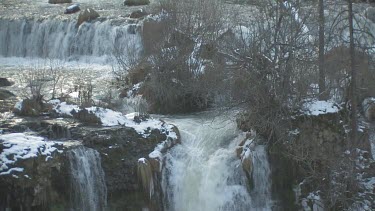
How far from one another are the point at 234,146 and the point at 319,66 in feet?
8.25

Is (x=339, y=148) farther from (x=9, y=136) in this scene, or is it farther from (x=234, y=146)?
(x=9, y=136)

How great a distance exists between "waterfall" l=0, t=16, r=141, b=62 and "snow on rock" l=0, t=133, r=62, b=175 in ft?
35.7

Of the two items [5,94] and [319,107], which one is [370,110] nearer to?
[319,107]

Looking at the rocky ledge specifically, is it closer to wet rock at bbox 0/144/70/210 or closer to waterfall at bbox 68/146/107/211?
wet rock at bbox 0/144/70/210

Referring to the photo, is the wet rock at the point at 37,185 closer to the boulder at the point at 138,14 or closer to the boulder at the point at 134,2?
the boulder at the point at 138,14

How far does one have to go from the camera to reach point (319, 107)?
45.5ft

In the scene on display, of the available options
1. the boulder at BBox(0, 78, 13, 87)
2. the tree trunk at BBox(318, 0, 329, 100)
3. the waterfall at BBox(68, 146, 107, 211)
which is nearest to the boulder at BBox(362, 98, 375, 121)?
the tree trunk at BBox(318, 0, 329, 100)

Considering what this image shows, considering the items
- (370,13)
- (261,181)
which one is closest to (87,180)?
(261,181)

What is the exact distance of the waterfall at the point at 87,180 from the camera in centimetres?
1259

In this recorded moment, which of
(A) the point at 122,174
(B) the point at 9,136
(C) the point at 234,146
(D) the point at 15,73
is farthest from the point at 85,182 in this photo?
(D) the point at 15,73

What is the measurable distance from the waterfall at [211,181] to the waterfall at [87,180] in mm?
1271

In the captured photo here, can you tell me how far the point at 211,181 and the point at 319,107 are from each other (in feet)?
9.09

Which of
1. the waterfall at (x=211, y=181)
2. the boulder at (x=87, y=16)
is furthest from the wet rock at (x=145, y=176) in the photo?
the boulder at (x=87, y=16)

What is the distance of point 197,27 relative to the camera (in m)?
17.6
